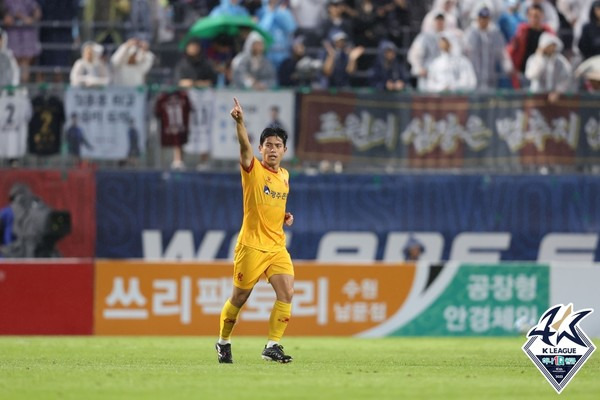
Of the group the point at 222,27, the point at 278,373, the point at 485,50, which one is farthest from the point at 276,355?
the point at 485,50

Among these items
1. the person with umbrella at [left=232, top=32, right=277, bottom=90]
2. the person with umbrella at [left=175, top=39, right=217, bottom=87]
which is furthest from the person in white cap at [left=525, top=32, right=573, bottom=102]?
the person with umbrella at [left=175, top=39, right=217, bottom=87]

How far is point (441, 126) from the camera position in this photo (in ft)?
79.0

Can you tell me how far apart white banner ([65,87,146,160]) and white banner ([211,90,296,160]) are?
1.23 metres

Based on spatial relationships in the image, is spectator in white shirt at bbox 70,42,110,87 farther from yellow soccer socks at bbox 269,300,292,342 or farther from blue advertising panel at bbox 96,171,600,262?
yellow soccer socks at bbox 269,300,292,342

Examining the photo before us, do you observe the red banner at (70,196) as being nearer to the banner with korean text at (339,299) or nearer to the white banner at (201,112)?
the white banner at (201,112)

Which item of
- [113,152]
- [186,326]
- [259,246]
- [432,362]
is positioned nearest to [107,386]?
[259,246]

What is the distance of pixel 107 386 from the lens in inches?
481

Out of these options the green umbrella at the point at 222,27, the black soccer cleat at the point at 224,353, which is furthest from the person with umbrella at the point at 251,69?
the black soccer cleat at the point at 224,353

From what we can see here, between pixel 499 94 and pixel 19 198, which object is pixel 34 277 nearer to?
pixel 19 198

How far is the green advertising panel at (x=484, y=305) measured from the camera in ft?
72.8

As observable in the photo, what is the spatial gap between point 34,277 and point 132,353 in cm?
542

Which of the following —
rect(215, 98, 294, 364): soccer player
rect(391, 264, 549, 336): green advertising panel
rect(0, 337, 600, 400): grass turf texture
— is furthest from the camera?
rect(391, 264, 549, 336): green advertising panel

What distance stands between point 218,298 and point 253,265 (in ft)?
26.7

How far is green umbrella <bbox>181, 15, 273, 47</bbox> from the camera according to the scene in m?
24.6
